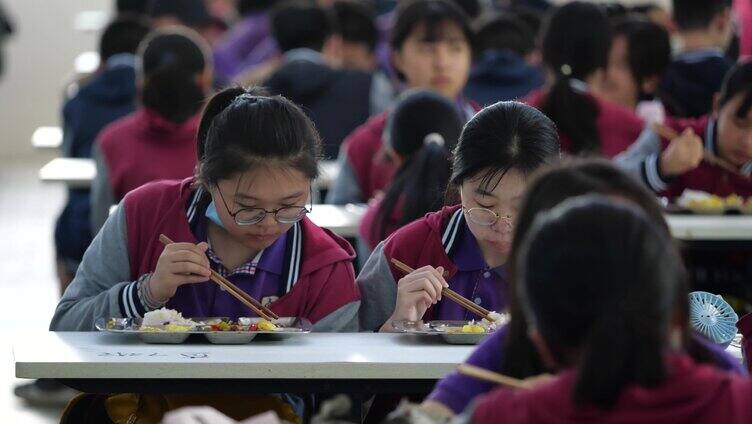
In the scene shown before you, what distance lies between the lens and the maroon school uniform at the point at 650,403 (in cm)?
146

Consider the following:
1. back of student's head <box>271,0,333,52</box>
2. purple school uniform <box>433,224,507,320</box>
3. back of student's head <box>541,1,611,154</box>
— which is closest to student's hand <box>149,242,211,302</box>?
purple school uniform <box>433,224,507,320</box>

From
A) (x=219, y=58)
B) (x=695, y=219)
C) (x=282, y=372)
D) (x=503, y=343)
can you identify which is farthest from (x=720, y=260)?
(x=219, y=58)

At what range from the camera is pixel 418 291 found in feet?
8.30

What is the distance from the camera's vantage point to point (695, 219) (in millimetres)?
4242

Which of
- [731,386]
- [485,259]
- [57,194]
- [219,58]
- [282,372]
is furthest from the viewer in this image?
[57,194]

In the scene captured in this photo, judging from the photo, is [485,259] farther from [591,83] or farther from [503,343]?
[591,83]

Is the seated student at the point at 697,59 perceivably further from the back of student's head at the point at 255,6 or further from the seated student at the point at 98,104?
the back of student's head at the point at 255,6

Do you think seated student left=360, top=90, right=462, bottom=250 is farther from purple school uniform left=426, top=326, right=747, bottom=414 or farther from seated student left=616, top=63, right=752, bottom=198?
purple school uniform left=426, top=326, right=747, bottom=414

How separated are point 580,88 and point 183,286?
260cm

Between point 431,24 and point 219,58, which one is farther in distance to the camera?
point 219,58

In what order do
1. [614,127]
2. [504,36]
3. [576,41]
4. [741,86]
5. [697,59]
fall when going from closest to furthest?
[741,86]
[614,127]
[576,41]
[697,59]
[504,36]

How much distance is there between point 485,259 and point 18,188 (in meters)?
7.26

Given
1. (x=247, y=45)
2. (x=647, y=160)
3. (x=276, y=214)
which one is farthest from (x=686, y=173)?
(x=247, y=45)

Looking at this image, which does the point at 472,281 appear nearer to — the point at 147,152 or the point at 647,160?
the point at 647,160
